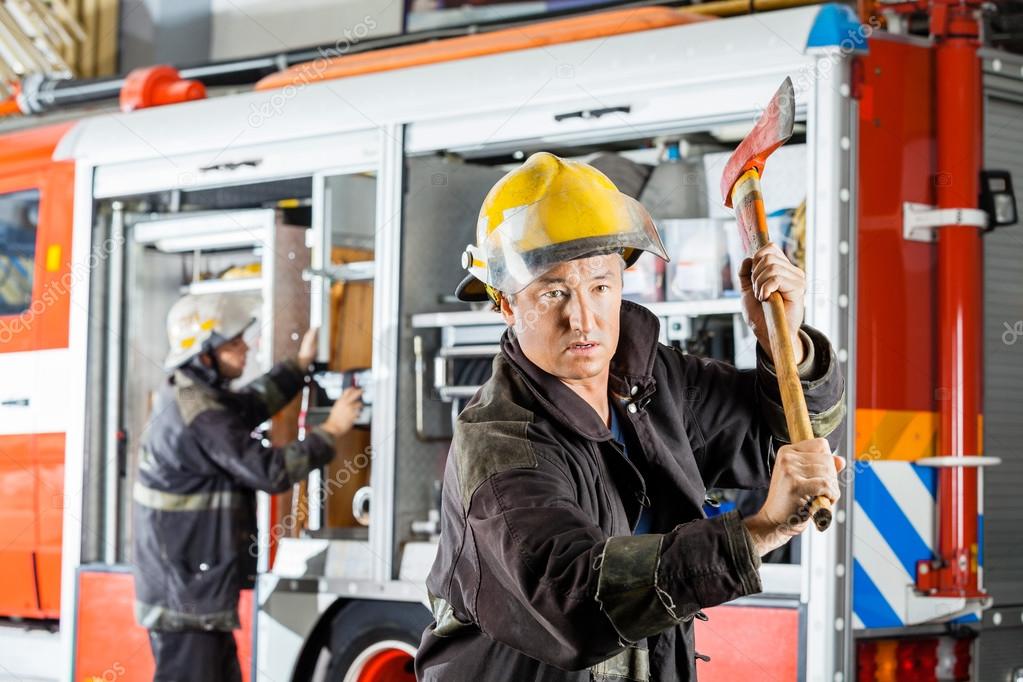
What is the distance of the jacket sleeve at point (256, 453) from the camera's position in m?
5.24

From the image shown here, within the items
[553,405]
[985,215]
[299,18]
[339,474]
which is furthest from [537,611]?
[299,18]

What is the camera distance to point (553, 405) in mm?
2512

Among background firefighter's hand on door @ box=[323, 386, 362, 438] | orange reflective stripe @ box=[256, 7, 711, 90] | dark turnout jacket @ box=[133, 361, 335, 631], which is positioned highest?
orange reflective stripe @ box=[256, 7, 711, 90]

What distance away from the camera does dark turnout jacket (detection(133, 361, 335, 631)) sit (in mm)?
5281

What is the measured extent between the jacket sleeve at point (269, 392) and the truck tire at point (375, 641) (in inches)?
37.5

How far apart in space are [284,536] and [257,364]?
0.95 meters

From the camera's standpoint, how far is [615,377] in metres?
2.64

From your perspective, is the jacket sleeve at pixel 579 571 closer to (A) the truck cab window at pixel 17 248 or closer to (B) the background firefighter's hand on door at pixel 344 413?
(B) the background firefighter's hand on door at pixel 344 413

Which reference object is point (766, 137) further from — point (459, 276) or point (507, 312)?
point (459, 276)

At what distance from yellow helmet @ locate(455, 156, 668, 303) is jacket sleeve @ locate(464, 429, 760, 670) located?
0.41 metres

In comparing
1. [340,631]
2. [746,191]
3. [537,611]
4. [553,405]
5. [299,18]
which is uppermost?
[299,18]

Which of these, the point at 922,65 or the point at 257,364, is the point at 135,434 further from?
the point at 922,65

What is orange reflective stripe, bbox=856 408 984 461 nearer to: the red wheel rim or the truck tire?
the truck tire

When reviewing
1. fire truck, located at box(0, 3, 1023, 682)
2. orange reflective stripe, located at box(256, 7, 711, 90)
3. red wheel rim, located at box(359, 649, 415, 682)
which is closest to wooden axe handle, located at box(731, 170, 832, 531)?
fire truck, located at box(0, 3, 1023, 682)
